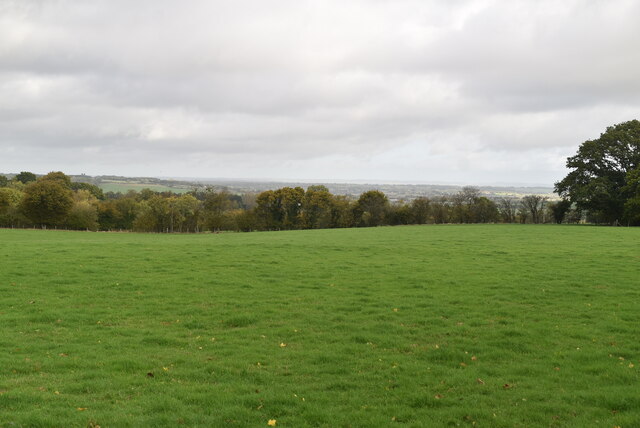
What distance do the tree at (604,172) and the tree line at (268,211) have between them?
4339 millimetres

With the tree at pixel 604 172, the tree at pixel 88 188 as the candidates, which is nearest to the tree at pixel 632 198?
the tree at pixel 604 172

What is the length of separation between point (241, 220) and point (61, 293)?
6737 cm

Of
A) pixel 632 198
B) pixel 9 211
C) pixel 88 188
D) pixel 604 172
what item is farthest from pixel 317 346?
pixel 88 188

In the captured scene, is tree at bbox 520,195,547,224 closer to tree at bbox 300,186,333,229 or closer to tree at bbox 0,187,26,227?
tree at bbox 300,186,333,229

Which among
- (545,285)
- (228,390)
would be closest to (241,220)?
(545,285)

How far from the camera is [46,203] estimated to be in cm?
7056

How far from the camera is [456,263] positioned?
23.4 metres

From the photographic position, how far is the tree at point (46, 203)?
231ft

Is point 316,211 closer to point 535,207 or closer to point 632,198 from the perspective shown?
point 535,207

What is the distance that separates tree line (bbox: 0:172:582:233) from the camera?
236 feet

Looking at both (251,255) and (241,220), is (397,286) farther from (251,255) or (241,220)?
(241,220)

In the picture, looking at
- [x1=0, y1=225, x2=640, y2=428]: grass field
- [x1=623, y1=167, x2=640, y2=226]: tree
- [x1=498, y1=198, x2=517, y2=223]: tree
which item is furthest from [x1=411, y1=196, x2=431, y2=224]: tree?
[x1=0, y1=225, x2=640, y2=428]: grass field

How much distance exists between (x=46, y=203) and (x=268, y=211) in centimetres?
3772

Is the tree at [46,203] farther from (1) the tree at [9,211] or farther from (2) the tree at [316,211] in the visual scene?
(2) the tree at [316,211]
